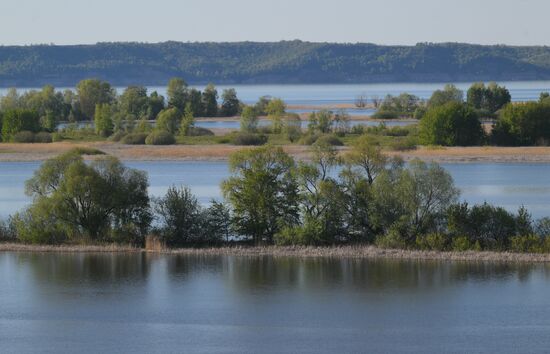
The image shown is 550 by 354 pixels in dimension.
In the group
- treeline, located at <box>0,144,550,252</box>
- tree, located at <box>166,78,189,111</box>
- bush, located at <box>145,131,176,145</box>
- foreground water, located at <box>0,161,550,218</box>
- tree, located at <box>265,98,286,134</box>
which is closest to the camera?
treeline, located at <box>0,144,550,252</box>

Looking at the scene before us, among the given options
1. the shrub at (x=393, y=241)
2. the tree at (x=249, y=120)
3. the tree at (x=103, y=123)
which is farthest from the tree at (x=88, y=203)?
the tree at (x=103, y=123)

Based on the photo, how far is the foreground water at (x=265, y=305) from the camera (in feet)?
→ 94.6

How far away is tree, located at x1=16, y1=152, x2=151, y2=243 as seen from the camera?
41406mm

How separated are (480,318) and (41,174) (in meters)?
19.4

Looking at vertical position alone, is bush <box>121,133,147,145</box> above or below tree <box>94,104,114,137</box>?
below

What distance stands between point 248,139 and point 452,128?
16.4m

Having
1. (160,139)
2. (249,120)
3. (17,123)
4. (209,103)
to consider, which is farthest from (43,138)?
(209,103)

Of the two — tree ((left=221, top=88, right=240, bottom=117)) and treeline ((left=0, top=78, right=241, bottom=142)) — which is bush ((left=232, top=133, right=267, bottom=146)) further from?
tree ((left=221, top=88, right=240, bottom=117))

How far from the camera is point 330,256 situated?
39.1 m

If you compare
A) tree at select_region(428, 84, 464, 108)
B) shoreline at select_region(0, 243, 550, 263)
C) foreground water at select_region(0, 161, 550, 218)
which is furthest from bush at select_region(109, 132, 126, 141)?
shoreline at select_region(0, 243, 550, 263)

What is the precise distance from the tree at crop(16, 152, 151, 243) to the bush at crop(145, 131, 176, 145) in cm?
4562

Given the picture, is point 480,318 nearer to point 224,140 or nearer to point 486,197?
point 486,197

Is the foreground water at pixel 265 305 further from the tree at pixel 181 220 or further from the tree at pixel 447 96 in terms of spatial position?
the tree at pixel 447 96

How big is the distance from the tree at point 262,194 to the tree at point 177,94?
7500cm
